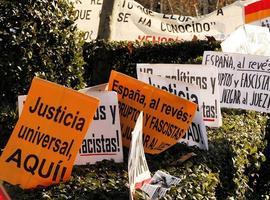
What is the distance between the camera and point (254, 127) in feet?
21.4

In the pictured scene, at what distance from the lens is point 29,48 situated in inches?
243

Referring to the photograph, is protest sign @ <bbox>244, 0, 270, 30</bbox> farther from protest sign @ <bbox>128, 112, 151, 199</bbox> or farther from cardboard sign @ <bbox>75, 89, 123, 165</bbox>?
protest sign @ <bbox>128, 112, 151, 199</bbox>

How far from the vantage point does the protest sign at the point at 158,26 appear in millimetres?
15961

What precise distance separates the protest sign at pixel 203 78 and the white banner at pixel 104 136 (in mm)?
1521

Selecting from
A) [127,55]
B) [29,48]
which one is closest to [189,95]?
[29,48]

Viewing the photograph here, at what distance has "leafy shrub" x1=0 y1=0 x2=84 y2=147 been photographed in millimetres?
6066

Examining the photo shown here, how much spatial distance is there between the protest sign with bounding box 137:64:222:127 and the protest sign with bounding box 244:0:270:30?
271 inches

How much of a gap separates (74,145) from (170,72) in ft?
7.83

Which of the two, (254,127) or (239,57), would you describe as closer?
(254,127)

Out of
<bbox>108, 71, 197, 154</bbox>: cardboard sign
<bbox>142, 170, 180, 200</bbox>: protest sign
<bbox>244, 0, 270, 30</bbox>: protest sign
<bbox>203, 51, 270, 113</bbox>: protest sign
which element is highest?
<bbox>244, 0, 270, 30</bbox>: protest sign

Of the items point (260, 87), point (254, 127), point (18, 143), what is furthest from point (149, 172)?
point (260, 87)

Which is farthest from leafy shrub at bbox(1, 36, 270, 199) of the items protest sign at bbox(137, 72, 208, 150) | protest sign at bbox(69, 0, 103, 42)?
protest sign at bbox(69, 0, 103, 42)

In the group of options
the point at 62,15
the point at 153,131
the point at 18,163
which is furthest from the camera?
the point at 62,15

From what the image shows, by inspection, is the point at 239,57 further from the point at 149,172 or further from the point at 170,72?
the point at 149,172
